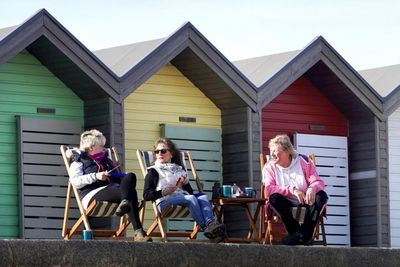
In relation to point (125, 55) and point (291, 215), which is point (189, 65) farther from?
point (291, 215)

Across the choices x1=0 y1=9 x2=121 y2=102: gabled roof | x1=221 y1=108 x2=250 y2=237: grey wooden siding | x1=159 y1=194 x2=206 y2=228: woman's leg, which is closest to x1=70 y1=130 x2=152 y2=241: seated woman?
x1=159 y1=194 x2=206 y2=228: woman's leg

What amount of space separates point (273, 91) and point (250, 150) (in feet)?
2.84

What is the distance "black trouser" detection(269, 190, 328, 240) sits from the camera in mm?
13703

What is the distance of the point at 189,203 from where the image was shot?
1405 centimetres

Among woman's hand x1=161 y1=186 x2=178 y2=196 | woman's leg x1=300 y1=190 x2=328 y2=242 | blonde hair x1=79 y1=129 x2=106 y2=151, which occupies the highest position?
blonde hair x1=79 y1=129 x2=106 y2=151

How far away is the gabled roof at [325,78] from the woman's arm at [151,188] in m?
3.85

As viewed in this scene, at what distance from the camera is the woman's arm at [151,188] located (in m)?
14.0

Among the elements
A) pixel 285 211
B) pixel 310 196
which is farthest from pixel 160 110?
pixel 285 211

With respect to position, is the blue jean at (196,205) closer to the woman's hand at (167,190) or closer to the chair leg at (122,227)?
the woman's hand at (167,190)

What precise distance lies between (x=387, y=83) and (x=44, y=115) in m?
5.47

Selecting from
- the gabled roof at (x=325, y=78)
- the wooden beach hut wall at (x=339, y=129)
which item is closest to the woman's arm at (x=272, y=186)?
the gabled roof at (x=325, y=78)

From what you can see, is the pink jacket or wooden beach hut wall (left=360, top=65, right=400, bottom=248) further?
wooden beach hut wall (left=360, top=65, right=400, bottom=248)

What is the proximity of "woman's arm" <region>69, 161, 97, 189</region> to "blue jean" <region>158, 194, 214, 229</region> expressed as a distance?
2.55 feet

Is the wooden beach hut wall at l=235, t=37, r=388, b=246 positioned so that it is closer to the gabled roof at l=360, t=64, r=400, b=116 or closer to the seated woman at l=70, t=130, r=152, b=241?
the gabled roof at l=360, t=64, r=400, b=116
